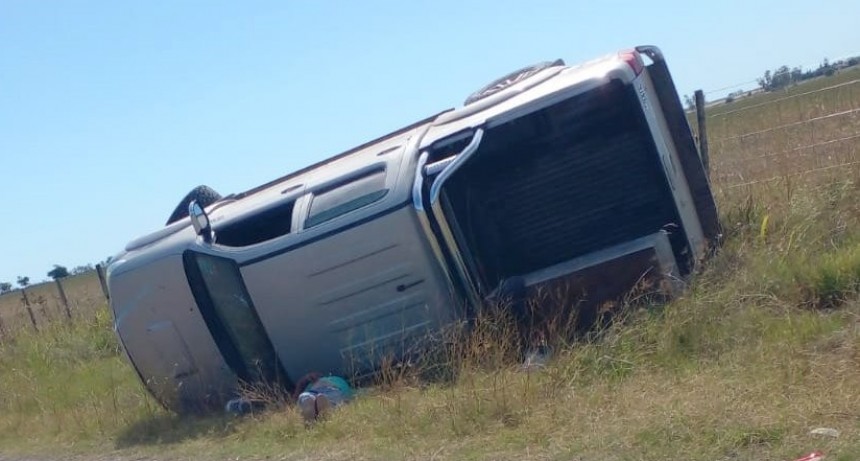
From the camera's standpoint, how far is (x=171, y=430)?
929cm

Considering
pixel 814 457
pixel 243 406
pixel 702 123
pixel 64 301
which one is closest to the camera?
pixel 814 457

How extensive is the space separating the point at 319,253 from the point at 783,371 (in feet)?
12.6

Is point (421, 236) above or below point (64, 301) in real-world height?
above

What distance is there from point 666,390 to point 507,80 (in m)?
4.71

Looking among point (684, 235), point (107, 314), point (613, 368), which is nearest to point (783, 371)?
point (613, 368)

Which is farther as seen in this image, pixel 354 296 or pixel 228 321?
pixel 228 321

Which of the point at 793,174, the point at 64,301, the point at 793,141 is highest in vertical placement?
the point at 64,301

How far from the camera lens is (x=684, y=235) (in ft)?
28.6

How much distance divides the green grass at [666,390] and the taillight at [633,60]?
1639 mm

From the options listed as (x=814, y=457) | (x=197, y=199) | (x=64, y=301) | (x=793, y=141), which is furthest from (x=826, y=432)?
(x=64, y=301)

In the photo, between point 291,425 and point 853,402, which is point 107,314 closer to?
point 291,425

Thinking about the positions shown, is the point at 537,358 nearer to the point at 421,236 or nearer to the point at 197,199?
the point at 421,236

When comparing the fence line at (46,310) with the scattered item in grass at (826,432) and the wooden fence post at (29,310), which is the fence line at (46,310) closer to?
the wooden fence post at (29,310)

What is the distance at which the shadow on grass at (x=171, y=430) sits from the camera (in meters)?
8.79
